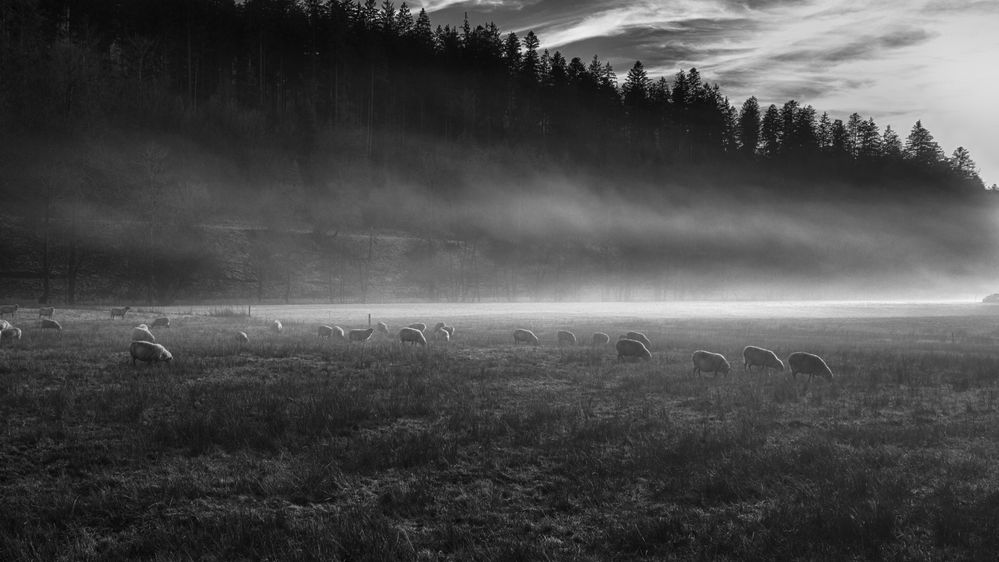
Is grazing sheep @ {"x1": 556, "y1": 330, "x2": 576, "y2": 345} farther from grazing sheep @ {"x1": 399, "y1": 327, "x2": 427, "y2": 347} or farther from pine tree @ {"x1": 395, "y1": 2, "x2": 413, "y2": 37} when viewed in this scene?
pine tree @ {"x1": 395, "y1": 2, "x2": 413, "y2": 37}

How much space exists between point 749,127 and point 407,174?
10377 centimetres

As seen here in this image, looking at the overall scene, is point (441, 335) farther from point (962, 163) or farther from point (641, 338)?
point (962, 163)

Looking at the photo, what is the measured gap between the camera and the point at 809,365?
19391 mm

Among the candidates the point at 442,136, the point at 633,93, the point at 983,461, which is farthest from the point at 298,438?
the point at 633,93

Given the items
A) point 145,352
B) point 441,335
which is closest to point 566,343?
point 441,335

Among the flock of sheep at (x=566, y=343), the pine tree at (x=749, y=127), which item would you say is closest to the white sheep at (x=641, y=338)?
the flock of sheep at (x=566, y=343)

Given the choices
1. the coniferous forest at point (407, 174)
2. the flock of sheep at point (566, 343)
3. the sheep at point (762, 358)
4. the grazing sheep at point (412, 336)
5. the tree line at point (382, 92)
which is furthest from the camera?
the tree line at point (382, 92)

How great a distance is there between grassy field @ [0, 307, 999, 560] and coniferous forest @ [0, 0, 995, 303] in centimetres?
5034

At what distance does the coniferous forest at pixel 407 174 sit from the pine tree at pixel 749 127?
58 cm

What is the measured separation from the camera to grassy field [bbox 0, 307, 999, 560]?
7383 mm

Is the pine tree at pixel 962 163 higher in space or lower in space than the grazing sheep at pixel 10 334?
higher

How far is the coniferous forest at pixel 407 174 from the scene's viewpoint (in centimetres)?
6366

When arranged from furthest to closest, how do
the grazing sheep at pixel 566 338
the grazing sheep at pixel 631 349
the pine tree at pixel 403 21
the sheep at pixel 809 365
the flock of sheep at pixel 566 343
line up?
the pine tree at pixel 403 21
the grazing sheep at pixel 566 338
the grazing sheep at pixel 631 349
the sheep at pixel 809 365
the flock of sheep at pixel 566 343

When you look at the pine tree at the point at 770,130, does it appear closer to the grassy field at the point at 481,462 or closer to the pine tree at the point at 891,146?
the pine tree at the point at 891,146
